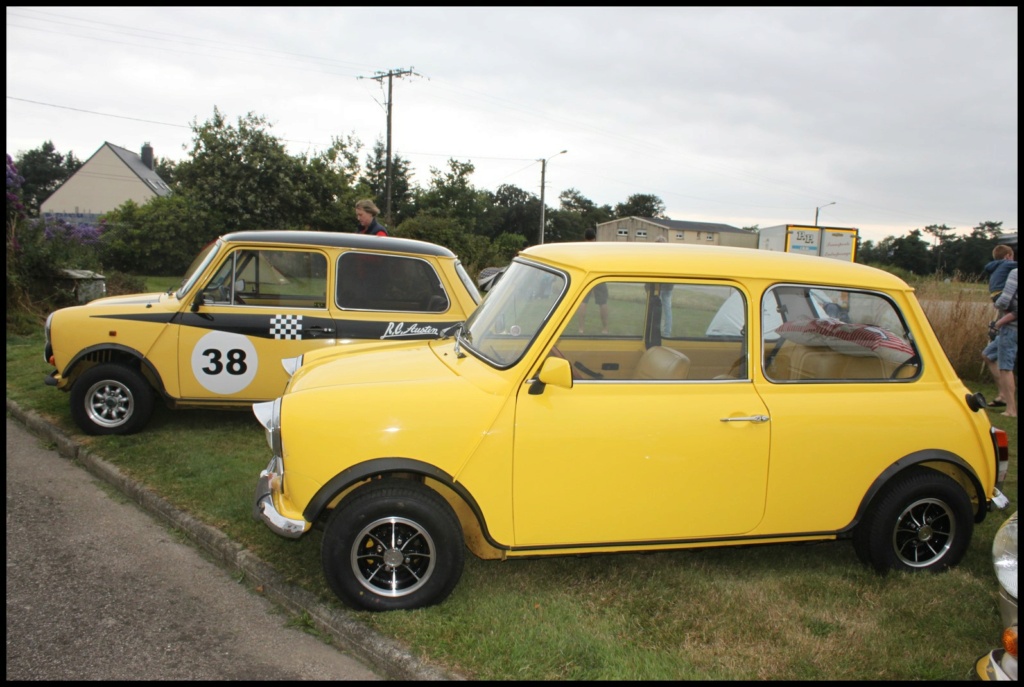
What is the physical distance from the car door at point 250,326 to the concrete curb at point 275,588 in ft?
3.66

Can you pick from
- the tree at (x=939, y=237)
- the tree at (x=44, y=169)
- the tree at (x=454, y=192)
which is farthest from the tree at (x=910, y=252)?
the tree at (x=44, y=169)

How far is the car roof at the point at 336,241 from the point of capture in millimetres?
6668

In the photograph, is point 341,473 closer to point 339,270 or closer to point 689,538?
point 689,538

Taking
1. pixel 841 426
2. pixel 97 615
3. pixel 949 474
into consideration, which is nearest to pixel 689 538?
pixel 841 426

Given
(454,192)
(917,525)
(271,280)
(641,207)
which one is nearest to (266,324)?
(271,280)

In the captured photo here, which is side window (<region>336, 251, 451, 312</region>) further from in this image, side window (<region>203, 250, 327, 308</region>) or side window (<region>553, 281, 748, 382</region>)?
side window (<region>553, 281, 748, 382</region>)

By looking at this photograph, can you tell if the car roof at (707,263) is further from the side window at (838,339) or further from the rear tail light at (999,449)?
the rear tail light at (999,449)

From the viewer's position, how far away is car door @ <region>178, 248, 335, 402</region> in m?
6.50

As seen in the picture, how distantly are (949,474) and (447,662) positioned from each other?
307 centimetres

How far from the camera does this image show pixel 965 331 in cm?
1127

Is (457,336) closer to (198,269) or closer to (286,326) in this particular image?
(286,326)

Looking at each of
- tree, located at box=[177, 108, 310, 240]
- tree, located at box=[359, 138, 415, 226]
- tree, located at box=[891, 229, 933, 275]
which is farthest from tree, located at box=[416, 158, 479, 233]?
tree, located at box=[891, 229, 933, 275]

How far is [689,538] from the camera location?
386 cm

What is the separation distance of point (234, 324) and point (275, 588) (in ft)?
10.3
